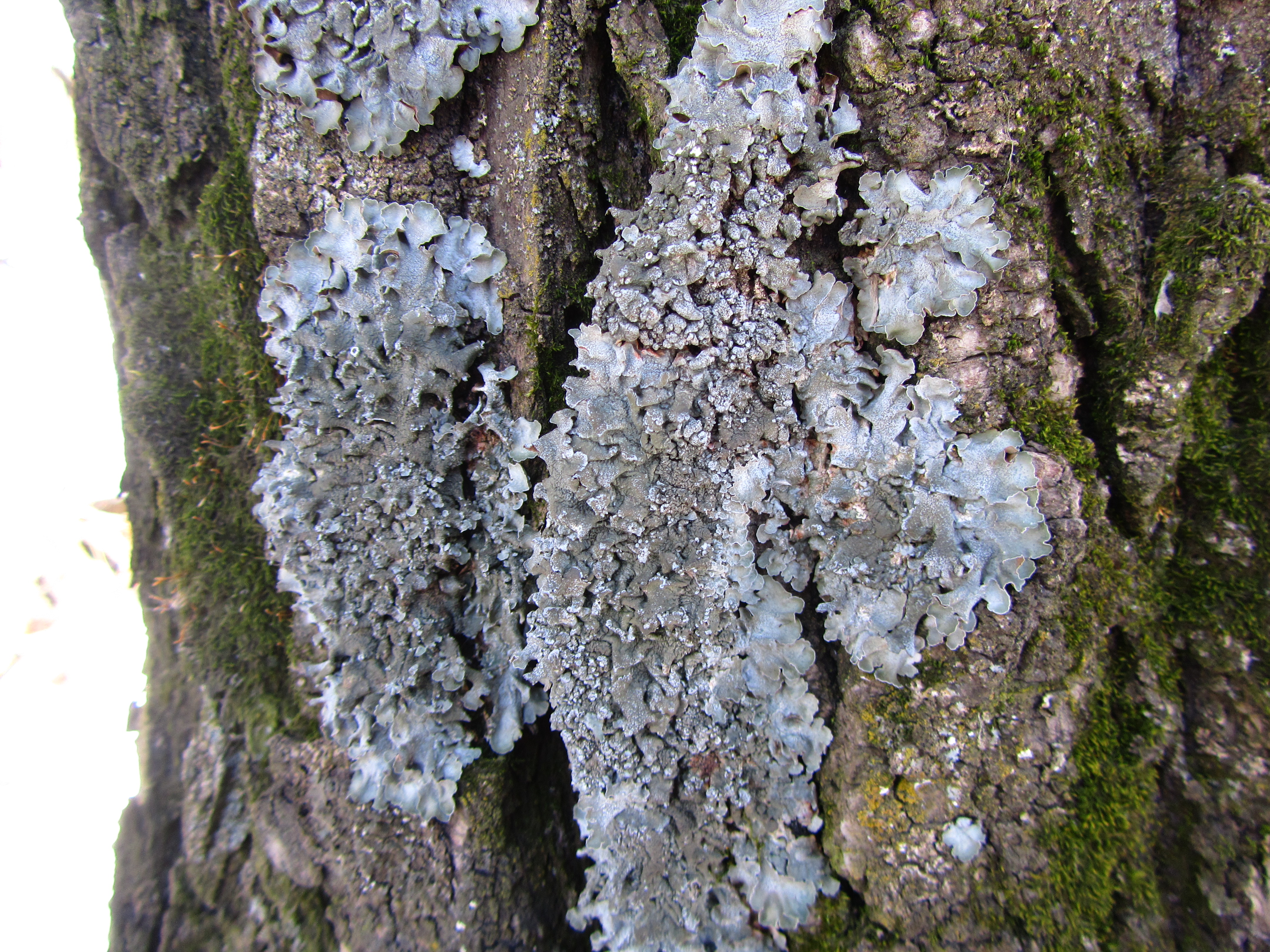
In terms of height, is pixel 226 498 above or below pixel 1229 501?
above

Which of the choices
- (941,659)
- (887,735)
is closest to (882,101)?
(941,659)

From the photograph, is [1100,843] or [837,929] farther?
[837,929]

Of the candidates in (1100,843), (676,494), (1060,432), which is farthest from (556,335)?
(1100,843)

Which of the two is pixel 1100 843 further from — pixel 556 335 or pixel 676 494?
pixel 556 335

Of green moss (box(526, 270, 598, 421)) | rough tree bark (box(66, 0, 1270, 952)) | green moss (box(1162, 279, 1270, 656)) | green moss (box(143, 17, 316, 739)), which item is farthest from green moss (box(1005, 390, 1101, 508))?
green moss (box(143, 17, 316, 739))

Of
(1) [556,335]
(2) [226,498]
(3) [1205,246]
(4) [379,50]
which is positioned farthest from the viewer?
(2) [226,498]

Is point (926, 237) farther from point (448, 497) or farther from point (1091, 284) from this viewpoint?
point (448, 497)

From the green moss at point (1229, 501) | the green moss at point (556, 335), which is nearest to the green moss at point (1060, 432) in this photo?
the green moss at point (1229, 501)

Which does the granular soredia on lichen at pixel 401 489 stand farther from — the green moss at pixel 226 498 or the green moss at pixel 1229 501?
the green moss at pixel 1229 501
